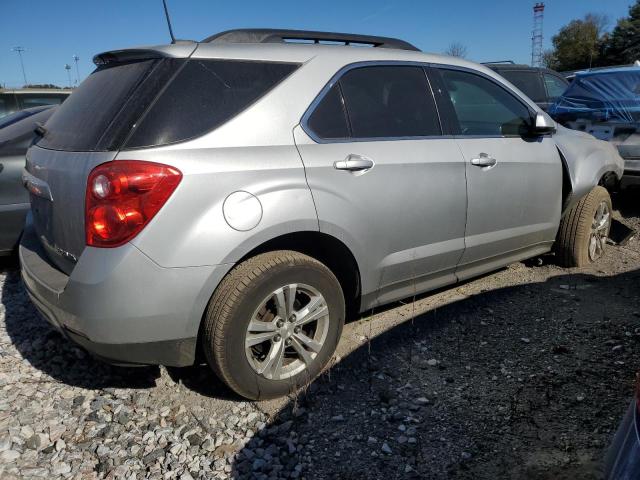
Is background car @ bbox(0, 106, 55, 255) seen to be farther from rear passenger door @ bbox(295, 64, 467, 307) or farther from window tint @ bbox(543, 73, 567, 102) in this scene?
window tint @ bbox(543, 73, 567, 102)

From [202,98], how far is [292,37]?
0.90 metres

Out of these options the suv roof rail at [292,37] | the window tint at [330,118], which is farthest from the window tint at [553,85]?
the window tint at [330,118]

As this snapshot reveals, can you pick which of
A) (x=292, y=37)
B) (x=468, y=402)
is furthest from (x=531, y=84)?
(x=468, y=402)

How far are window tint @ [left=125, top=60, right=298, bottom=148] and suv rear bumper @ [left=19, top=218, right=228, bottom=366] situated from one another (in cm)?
53

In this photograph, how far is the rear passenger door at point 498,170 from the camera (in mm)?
3373

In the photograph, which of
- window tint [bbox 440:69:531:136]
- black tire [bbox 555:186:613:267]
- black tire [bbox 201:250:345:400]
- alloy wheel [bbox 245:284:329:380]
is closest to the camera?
black tire [bbox 201:250:345:400]

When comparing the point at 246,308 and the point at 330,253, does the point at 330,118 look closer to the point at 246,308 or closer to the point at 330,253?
the point at 330,253

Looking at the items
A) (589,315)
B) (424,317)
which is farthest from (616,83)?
(424,317)

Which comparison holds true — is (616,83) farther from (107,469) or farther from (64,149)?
(107,469)

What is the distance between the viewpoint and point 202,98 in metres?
A: 2.38

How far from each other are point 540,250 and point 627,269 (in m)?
0.96

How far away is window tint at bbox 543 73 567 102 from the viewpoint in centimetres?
948

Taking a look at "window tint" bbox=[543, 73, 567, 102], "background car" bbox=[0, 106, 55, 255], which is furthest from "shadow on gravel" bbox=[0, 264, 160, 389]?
"window tint" bbox=[543, 73, 567, 102]

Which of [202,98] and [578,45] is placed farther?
[578,45]
